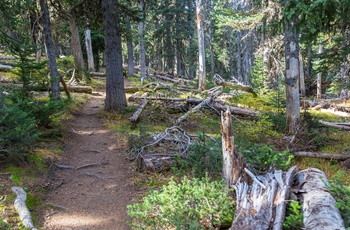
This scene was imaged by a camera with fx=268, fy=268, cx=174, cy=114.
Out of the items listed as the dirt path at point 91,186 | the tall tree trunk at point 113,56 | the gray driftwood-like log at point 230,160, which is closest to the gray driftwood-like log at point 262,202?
the gray driftwood-like log at point 230,160

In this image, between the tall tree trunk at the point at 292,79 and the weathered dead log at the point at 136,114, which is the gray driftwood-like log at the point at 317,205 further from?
the weathered dead log at the point at 136,114

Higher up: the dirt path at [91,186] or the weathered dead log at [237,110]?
the weathered dead log at [237,110]

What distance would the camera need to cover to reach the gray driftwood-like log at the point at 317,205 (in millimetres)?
2910

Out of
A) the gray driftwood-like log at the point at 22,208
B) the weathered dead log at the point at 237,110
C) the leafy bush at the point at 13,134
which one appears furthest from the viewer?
the weathered dead log at the point at 237,110

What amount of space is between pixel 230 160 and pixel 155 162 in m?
2.36

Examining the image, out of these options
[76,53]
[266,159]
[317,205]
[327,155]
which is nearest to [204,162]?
[266,159]

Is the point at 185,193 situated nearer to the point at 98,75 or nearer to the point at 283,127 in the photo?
the point at 283,127

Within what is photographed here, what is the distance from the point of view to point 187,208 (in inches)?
143

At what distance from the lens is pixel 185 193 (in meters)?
3.87

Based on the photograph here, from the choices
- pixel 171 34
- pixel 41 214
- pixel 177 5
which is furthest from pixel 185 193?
pixel 177 5

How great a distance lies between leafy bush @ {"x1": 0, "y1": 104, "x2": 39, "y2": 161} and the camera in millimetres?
5219

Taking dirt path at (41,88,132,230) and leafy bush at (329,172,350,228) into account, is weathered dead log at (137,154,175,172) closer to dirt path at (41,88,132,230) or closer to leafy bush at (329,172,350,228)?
dirt path at (41,88,132,230)

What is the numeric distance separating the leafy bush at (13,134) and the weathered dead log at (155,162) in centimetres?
245

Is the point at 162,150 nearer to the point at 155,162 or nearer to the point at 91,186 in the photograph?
the point at 155,162
